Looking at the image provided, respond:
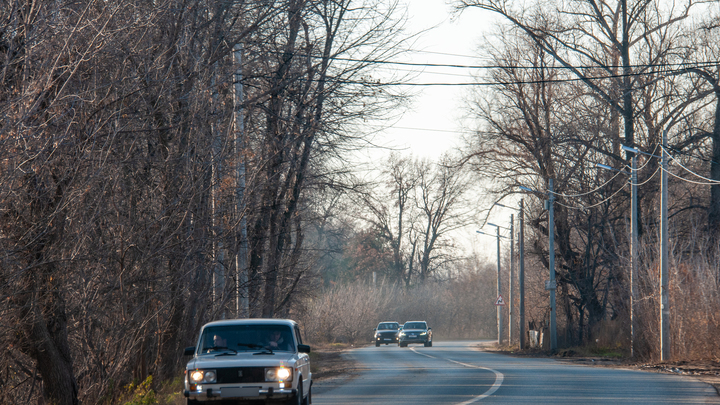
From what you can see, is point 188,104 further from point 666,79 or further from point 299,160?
point 666,79

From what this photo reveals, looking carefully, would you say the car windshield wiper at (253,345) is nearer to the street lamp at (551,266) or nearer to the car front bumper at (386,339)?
the street lamp at (551,266)

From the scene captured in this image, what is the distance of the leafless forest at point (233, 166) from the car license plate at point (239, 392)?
104 inches

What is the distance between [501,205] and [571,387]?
22511mm

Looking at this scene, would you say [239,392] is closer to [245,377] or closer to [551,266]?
[245,377]

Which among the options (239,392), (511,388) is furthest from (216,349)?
(511,388)

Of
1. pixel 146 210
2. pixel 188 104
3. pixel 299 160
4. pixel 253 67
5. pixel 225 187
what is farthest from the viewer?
pixel 299 160

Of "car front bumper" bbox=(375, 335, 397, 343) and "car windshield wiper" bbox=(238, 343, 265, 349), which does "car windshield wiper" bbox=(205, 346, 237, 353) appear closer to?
"car windshield wiper" bbox=(238, 343, 265, 349)

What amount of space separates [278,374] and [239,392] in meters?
0.56

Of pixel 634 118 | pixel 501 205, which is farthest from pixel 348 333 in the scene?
pixel 634 118

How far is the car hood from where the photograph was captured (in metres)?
11.3

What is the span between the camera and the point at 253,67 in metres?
20.0

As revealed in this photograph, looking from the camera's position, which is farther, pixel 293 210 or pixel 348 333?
pixel 348 333

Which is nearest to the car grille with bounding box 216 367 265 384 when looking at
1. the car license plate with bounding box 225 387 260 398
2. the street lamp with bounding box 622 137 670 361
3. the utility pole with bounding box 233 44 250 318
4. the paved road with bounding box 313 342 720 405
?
the car license plate with bounding box 225 387 260 398

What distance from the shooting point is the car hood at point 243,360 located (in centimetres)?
1129
